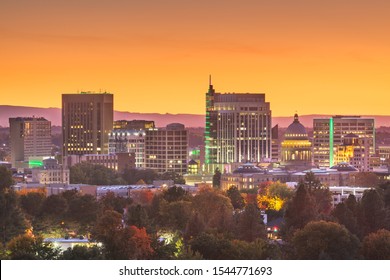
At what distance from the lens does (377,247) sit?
20.6 metres

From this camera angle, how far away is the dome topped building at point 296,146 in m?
69.8

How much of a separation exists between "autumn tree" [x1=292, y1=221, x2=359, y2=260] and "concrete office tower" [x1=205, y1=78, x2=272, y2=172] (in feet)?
157

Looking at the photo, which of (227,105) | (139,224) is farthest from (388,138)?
(139,224)

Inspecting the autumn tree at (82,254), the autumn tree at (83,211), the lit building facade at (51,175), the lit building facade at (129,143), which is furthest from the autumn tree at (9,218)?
the lit building facade at (129,143)

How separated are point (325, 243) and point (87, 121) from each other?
185ft

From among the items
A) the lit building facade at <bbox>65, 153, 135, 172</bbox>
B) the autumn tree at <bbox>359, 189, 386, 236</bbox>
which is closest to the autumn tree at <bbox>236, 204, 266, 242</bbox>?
the autumn tree at <bbox>359, 189, 386, 236</bbox>

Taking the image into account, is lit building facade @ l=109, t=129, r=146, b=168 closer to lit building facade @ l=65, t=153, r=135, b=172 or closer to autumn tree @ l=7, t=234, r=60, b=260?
lit building facade @ l=65, t=153, r=135, b=172

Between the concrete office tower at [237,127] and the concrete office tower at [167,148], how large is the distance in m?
1.48

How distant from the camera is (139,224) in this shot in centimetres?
2495

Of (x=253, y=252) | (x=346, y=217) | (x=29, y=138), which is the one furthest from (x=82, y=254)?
(x=29, y=138)

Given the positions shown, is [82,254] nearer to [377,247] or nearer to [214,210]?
[377,247]
